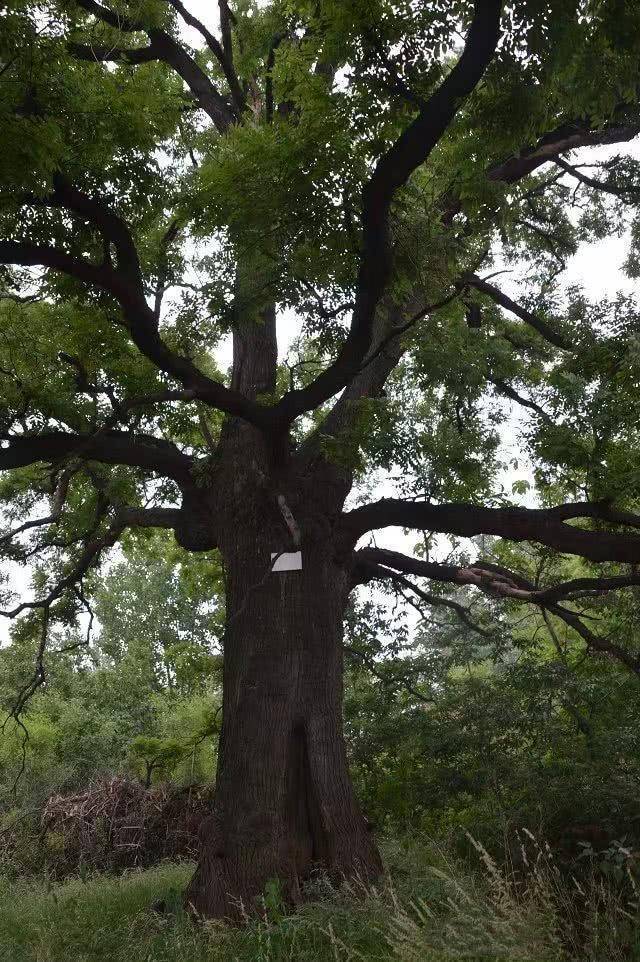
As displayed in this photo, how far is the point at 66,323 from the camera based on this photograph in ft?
29.1

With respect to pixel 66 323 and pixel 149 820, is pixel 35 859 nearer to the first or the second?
pixel 149 820

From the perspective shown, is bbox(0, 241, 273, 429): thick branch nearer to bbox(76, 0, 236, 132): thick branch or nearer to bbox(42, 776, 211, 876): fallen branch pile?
bbox(76, 0, 236, 132): thick branch

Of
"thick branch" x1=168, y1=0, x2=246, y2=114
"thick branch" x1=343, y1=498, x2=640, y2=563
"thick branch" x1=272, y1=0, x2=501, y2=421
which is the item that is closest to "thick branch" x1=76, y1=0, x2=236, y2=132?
"thick branch" x1=168, y1=0, x2=246, y2=114

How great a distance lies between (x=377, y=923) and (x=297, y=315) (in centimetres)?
527

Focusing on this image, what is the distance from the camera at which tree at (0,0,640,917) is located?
5195mm

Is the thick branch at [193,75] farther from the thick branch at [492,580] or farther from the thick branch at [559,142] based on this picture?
the thick branch at [492,580]

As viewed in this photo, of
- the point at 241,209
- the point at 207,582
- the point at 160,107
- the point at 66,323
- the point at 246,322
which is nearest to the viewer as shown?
the point at 241,209

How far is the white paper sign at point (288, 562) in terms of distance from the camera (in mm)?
7438

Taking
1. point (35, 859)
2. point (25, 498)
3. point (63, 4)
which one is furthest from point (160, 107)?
point (35, 859)

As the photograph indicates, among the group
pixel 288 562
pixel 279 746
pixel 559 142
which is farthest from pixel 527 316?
pixel 279 746

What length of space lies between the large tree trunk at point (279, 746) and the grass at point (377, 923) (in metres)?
0.38

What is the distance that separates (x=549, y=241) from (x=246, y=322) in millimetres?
5431

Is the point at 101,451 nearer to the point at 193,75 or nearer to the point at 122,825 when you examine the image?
the point at 193,75

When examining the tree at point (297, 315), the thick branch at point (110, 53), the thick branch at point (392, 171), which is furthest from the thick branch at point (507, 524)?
the thick branch at point (110, 53)
